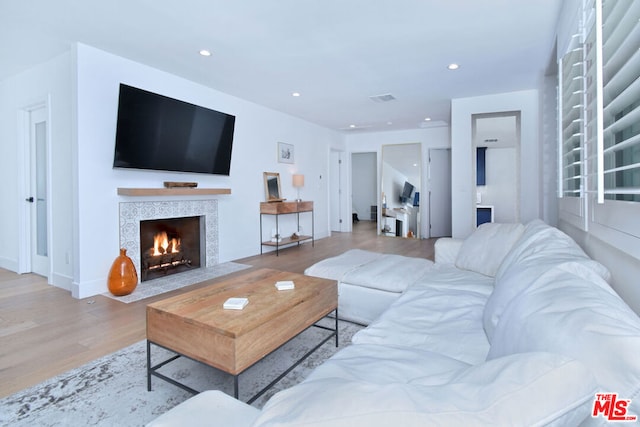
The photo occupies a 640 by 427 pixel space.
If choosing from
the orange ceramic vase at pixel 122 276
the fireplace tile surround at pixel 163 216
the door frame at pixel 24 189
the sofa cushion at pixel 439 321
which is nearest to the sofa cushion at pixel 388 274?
the sofa cushion at pixel 439 321

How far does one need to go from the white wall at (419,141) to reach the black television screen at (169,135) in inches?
159

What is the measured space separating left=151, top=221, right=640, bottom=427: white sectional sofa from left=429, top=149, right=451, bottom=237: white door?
5773 millimetres

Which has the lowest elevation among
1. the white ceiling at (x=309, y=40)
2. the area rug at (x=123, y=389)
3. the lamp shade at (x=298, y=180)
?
the area rug at (x=123, y=389)

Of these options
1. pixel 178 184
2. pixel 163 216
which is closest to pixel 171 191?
pixel 178 184

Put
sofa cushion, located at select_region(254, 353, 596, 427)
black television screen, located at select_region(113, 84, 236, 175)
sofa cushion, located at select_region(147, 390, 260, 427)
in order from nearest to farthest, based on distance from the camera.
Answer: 1. sofa cushion, located at select_region(254, 353, 596, 427)
2. sofa cushion, located at select_region(147, 390, 260, 427)
3. black television screen, located at select_region(113, 84, 236, 175)

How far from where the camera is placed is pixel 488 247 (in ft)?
7.93

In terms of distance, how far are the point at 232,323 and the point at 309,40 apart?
2.72 metres

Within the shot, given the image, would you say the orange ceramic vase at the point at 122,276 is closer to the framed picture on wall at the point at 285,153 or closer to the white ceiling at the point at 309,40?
the white ceiling at the point at 309,40

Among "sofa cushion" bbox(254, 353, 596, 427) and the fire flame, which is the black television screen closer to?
the fire flame

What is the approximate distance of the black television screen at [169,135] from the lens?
3398 millimetres

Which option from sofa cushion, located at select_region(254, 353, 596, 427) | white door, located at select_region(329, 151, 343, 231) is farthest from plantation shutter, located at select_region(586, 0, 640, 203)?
white door, located at select_region(329, 151, 343, 231)

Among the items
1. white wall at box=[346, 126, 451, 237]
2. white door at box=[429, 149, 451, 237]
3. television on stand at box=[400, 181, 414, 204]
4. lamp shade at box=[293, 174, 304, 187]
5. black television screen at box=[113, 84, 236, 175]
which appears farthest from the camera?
television on stand at box=[400, 181, 414, 204]

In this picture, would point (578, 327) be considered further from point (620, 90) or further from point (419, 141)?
point (419, 141)

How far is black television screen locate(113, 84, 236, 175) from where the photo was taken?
3398 mm
